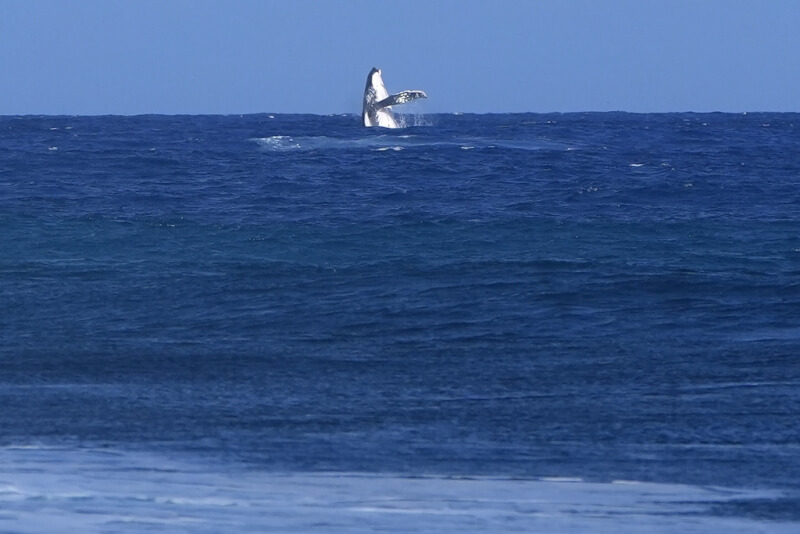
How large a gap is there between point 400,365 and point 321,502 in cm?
373

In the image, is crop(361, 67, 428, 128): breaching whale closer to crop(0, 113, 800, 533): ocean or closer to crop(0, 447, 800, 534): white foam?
crop(0, 113, 800, 533): ocean

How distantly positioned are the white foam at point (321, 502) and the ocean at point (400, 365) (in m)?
0.02

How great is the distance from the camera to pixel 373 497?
264 inches

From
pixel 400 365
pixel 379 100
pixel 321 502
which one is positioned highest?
pixel 379 100

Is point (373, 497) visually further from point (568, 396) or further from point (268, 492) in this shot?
point (568, 396)

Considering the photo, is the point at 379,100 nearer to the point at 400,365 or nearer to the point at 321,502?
the point at 400,365

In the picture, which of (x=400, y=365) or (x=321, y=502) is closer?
(x=321, y=502)

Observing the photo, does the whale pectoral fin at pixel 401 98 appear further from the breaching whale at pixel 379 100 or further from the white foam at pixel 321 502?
the white foam at pixel 321 502

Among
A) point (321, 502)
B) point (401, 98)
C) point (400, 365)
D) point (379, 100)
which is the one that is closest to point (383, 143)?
point (401, 98)

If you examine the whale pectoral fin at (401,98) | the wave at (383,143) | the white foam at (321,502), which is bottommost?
the wave at (383,143)

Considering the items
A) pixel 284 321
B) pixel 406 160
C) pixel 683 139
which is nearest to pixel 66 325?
pixel 284 321

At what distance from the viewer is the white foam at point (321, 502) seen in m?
6.24

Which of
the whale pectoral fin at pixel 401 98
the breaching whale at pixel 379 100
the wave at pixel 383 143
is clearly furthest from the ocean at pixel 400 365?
the breaching whale at pixel 379 100

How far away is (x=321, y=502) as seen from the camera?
21.7ft
